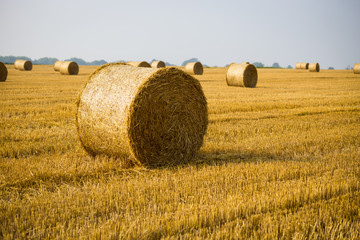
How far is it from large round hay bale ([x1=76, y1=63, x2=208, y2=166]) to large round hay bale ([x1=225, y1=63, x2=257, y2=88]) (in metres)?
13.8

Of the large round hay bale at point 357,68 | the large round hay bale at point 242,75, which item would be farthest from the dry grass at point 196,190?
the large round hay bale at point 357,68

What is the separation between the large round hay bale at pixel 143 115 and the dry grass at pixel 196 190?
0.30 metres

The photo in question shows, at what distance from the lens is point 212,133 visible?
8180 mm

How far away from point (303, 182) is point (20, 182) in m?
3.66

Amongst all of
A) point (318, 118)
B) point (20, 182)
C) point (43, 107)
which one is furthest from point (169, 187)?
point (43, 107)

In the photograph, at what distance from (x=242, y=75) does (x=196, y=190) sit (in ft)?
53.0

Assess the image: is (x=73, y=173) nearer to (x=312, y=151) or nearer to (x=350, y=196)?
(x=350, y=196)

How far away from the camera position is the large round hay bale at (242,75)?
65.7 ft

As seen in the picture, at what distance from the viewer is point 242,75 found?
20.0 m

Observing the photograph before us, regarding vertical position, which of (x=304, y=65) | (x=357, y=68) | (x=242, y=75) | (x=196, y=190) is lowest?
(x=196, y=190)

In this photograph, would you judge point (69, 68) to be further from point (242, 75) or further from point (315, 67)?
point (315, 67)

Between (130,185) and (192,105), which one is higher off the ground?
(192,105)

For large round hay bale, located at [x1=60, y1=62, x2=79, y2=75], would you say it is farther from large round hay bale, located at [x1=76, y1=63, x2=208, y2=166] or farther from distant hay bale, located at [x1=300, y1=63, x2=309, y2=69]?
distant hay bale, located at [x1=300, y1=63, x2=309, y2=69]

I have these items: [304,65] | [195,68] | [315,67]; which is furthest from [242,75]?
[304,65]
